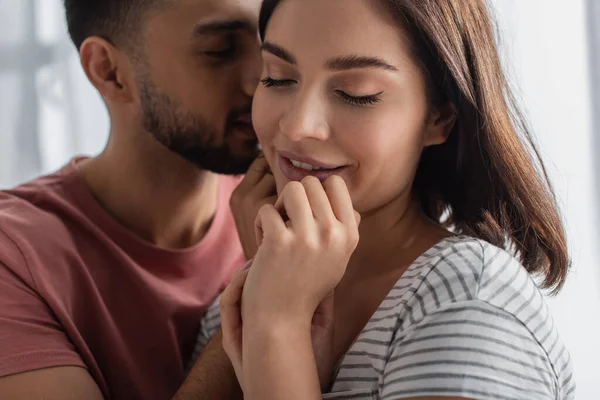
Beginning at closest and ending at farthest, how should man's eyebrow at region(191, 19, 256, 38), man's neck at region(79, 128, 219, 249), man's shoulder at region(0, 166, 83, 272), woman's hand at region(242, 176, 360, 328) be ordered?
woman's hand at region(242, 176, 360, 328), man's shoulder at region(0, 166, 83, 272), man's eyebrow at region(191, 19, 256, 38), man's neck at region(79, 128, 219, 249)

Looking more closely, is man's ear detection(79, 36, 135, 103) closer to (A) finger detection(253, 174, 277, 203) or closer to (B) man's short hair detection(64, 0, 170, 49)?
(B) man's short hair detection(64, 0, 170, 49)

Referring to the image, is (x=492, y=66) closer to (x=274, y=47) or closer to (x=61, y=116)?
(x=274, y=47)

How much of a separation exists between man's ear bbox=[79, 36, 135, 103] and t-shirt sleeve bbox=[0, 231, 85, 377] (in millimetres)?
440

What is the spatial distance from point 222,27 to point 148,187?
15.3 inches

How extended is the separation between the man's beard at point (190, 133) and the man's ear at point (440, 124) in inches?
21.3

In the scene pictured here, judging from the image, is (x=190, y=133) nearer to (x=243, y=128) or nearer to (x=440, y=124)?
(x=243, y=128)

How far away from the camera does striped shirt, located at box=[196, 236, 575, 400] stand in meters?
0.92

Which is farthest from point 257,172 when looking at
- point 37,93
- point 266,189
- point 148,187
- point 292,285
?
point 37,93

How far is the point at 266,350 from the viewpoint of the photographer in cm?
100

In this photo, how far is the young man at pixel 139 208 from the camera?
1.43 metres

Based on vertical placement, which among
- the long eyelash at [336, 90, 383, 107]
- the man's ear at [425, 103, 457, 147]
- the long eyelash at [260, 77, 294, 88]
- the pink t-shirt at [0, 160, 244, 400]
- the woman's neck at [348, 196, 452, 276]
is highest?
the long eyelash at [260, 77, 294, 88]

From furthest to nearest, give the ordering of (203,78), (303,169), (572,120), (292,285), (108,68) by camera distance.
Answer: (572,120) < (108,68) < (203,78) < (303,169) < (292,285)

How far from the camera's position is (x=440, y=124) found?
3.92 ft

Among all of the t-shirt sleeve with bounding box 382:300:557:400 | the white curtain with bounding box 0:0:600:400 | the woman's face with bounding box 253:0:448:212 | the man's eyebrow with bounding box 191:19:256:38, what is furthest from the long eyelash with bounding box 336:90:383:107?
the white curtain with bounding box 0:0:600:400
